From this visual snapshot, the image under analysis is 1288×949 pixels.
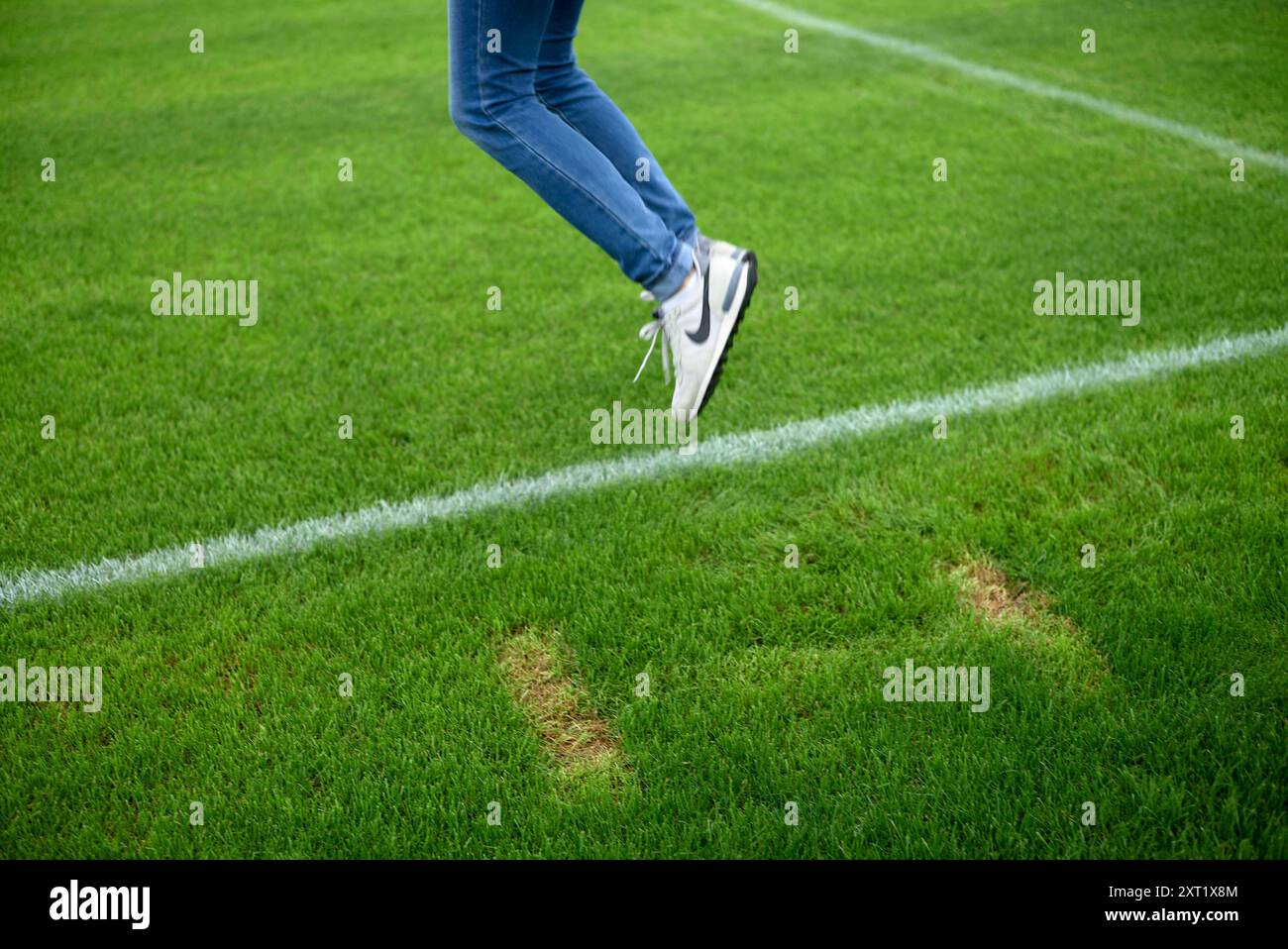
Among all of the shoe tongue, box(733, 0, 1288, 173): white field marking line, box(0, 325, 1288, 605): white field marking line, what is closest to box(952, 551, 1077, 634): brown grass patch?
box(0, 325, 1288, 605): white field marking line

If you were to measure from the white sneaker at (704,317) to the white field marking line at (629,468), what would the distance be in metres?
0.29

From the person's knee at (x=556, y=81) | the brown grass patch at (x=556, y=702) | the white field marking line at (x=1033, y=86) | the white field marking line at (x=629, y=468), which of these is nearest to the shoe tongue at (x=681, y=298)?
the white field marking line at (x=629, y=468)

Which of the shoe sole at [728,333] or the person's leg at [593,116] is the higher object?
the person's leg at [593,116]

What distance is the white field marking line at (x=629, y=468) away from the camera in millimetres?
2898

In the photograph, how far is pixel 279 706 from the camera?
242 cm

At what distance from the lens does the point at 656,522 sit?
120 inches

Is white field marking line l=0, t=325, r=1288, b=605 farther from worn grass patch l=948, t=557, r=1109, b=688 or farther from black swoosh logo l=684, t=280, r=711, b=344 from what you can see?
worn grass patch l=948, t=557, r=1109, b=688

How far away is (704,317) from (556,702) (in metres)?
1.23

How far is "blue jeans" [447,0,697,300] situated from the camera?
2.71 meters

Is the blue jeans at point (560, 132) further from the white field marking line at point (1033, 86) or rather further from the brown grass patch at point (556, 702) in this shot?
the white field marking line at point (1033, 86)

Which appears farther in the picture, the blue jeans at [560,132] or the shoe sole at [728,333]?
the shoe sole at [728,333]

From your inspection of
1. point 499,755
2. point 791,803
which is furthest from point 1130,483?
point 499,755

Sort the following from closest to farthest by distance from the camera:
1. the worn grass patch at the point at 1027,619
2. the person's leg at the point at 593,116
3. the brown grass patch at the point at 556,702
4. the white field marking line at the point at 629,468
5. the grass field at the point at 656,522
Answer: the grass field at the point at 656,522 → the brown grass patch at the point at 556,702 → the worn grass patch at the point at 1027,619 → the white field marking line at the point at 629,468 → the person's leg at the point at 593,116
